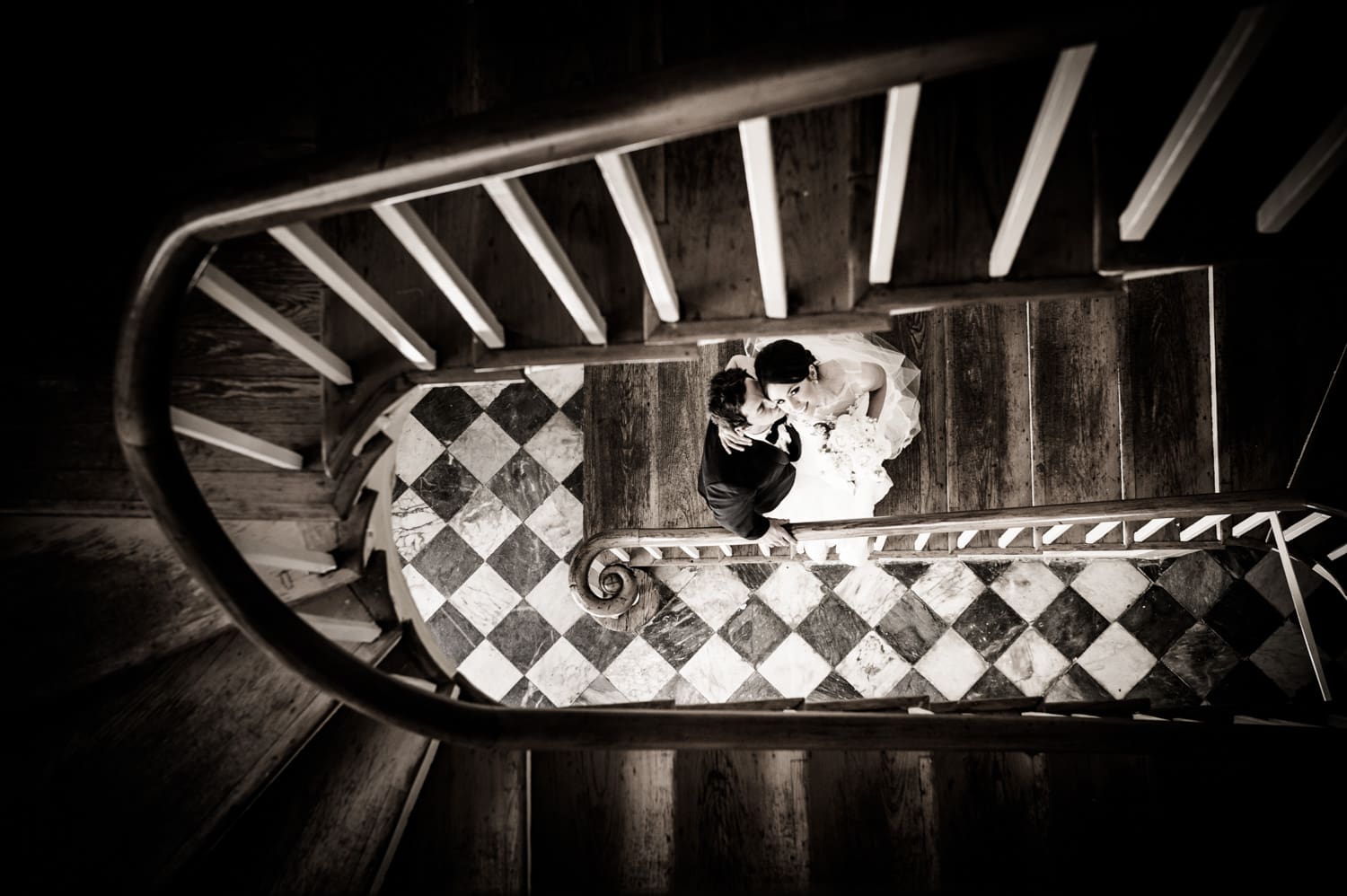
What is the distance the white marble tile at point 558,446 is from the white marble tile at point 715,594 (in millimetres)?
955

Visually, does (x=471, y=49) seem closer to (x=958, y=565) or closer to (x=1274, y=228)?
(x=1274, y=228)

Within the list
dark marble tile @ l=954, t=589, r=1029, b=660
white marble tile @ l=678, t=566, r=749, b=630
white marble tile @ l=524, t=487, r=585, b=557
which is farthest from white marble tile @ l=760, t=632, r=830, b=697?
white marble tile @ l=524, t=487, r=585, b=557

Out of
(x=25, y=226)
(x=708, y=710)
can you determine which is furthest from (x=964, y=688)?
(x=25, y=226)

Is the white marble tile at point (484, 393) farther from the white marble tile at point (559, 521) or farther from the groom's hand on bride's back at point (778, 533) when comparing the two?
the groom's hand on bride's back at point (778, 533)

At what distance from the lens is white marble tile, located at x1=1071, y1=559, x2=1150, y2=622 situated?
321 centimetres

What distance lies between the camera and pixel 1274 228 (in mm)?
1173

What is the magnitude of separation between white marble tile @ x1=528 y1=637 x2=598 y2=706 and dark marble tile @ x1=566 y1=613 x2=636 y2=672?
0.10ft

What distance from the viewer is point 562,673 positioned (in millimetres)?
3496

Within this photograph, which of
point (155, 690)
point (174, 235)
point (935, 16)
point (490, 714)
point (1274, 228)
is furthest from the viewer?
point (155, 690)

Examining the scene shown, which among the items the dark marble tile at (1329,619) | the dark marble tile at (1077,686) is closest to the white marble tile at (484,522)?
the dark marble tile at (1077,686)

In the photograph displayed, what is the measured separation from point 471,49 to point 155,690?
173cm

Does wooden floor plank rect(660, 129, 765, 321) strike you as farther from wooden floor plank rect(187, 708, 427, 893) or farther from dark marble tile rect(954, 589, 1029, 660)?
dark marble tile rect(954, 589, 1029, 660)

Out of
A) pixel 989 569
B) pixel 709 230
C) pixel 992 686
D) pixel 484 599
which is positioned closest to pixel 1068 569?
pixel 989 569

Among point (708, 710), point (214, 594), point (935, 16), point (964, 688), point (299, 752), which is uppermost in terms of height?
point (935, 16)
